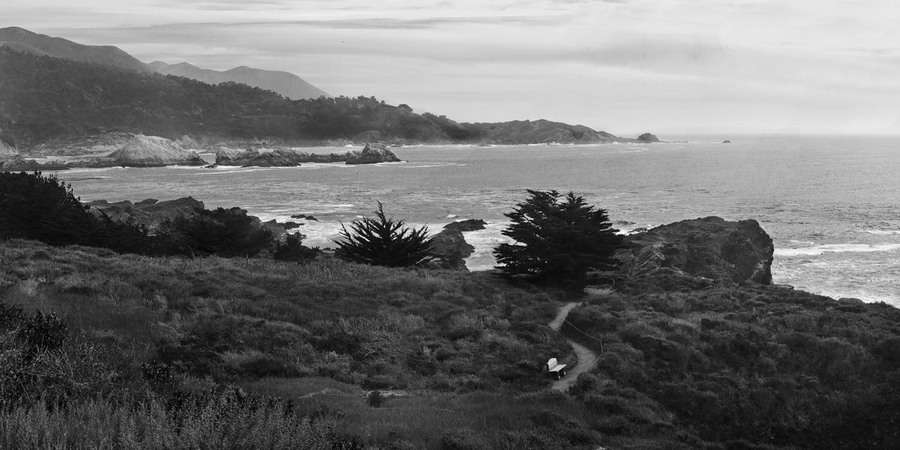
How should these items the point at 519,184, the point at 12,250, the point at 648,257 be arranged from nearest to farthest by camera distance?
the point at 12,250, the point at 648,257, the point at 519,184

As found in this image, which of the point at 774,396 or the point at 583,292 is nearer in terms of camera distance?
the point at 774,396

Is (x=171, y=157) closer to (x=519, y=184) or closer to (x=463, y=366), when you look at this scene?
(x=519, y=184)

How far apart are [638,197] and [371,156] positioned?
8204 centimetres

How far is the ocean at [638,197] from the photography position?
38.3 meters

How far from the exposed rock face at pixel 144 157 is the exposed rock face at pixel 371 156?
30.6 metres

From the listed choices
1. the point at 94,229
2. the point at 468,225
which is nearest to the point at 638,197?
the point at 468,225

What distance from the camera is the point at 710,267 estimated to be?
31.6m

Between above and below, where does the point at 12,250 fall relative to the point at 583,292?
above

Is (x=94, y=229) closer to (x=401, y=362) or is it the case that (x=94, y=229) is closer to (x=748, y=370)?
(x=401, y=362)

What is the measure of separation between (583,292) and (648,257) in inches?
282

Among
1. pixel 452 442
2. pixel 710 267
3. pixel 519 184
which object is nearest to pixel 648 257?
pixel 710 267

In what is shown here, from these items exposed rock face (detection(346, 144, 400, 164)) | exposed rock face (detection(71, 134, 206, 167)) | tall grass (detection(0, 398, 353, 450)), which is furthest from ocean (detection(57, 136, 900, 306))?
tall grass (detection(0, 398, 353, 450))

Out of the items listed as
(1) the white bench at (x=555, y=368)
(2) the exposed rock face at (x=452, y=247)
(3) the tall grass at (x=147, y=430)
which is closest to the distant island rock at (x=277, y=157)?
(2) the exposed rock face at (x=452, y=247)

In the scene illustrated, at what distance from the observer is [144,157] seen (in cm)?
13175
